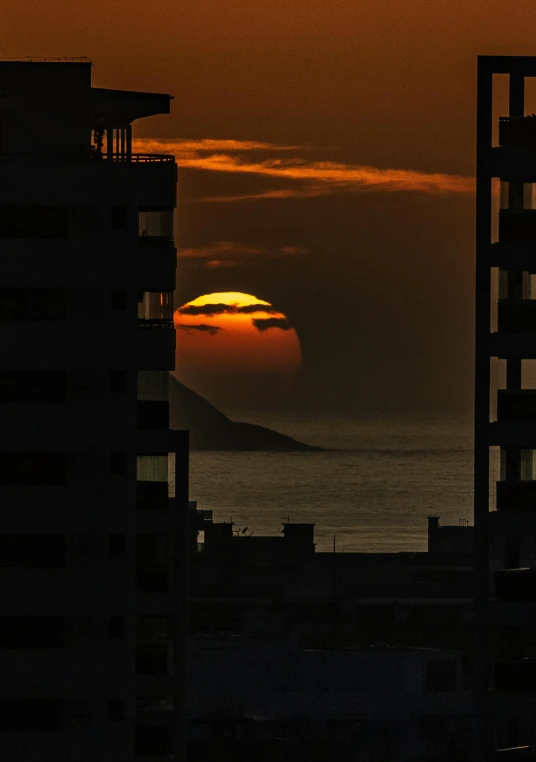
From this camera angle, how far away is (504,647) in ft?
204

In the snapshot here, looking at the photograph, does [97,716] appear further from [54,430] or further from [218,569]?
[218,569]

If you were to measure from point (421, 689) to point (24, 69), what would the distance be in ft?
145

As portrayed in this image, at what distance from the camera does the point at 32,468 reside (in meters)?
57.5

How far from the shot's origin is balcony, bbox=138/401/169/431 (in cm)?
6644

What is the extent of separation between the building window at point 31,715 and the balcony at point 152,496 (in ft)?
36.8

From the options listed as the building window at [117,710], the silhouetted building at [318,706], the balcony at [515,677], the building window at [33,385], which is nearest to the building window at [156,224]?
the building window at [33,385]

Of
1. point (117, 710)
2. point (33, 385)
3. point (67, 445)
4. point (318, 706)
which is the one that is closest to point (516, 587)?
point (117, 710)

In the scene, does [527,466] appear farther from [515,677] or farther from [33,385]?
[33,385]

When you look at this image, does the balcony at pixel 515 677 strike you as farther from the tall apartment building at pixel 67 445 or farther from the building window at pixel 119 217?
the building window at pixel 119 217

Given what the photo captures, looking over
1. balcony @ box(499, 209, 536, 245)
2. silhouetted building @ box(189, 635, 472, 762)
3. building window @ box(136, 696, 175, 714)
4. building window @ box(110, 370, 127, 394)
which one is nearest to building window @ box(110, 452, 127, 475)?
building window @ box(110, 370, 127, 394)

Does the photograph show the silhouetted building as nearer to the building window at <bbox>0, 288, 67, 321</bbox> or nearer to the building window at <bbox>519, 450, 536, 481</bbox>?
the building window at <bbox>519, 450, 536, 481</bbox>

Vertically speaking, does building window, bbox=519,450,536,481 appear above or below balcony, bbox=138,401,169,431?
below

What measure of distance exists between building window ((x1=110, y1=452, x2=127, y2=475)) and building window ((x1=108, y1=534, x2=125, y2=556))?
1.70 metres

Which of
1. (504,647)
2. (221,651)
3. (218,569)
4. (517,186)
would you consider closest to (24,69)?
(517,186)
